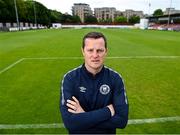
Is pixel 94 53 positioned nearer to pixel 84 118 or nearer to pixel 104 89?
pixel 104 89

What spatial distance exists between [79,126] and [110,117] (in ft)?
1.22

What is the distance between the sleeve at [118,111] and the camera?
148 inches

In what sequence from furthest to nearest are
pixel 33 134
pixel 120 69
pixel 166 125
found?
1. pixel 120 69
2. pixel 166 125
3. pixel 33 134

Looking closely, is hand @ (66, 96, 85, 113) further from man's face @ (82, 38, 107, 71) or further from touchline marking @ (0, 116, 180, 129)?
touchline marking @ (0, 116, 180, 129)

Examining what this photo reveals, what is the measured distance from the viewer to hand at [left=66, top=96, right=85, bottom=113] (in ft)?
12.3

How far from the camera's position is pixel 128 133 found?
6.02 metres

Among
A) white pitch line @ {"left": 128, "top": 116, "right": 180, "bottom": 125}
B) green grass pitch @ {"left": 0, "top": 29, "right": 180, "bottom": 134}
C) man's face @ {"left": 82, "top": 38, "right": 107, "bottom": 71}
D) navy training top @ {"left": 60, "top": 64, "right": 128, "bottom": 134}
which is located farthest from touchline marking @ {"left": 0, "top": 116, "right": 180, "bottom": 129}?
man's face @ {"left": 82, "top": 38, "right": 107, "bottom": 71}

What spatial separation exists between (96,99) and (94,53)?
0.54 meters

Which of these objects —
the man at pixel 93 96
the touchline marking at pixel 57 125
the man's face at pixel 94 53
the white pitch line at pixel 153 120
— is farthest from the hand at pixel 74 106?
the white pitch line at pixel 153 120

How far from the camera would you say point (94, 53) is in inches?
148

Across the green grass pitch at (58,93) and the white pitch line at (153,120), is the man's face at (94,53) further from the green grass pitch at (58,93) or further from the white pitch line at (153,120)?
the white pitch line at (153,120)

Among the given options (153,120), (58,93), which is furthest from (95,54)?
(58,93)

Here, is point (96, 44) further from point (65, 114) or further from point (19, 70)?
point (19, 70)

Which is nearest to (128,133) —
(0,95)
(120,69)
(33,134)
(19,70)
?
(33,134)
